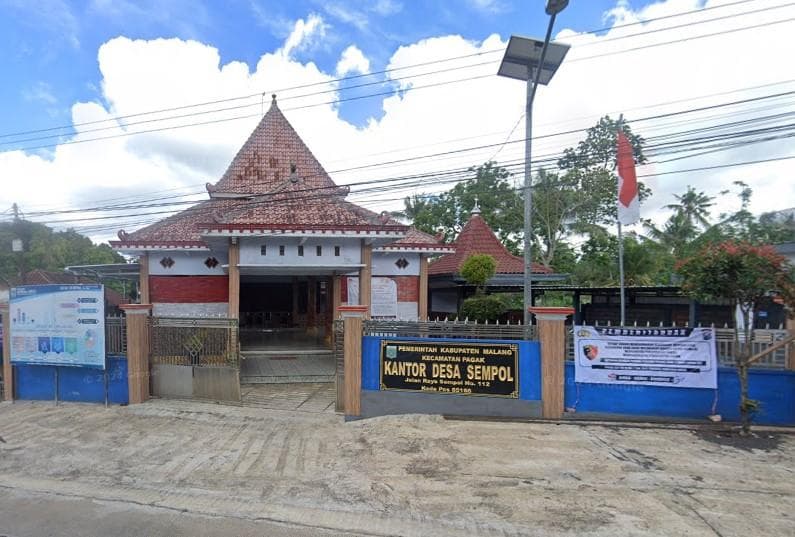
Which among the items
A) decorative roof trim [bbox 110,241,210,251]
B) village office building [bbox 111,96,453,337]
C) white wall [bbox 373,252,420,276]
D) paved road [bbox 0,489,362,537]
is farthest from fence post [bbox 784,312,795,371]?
decorative roof trim [bbox 110,241,210,251]

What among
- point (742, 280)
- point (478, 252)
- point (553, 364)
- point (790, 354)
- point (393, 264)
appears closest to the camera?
point (742, 280)

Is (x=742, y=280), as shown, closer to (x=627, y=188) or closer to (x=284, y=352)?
(x=627, y=188)

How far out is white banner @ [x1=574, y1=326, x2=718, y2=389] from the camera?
664 cm

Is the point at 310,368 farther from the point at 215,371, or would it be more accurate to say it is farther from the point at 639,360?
the point at 639,360

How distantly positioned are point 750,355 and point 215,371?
901 centimetres

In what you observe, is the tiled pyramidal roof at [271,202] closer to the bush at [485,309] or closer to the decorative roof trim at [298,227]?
the decorative roof trim at [298,227]

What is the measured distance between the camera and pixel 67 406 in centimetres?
848

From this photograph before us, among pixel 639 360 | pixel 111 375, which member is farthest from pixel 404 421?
A: pixel 111 375

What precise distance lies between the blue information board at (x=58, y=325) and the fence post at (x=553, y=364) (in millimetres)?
8077

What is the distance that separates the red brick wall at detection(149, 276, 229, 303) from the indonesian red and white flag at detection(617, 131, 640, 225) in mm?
10791

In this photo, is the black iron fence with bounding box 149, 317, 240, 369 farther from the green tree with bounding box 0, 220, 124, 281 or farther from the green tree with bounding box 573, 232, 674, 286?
the green tree with bounding box 0, 220, 124, 281

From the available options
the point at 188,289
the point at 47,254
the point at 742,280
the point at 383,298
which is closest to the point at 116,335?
the point at 188,289

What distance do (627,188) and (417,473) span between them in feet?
23.4

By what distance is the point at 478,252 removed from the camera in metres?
15.9
